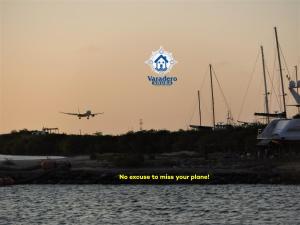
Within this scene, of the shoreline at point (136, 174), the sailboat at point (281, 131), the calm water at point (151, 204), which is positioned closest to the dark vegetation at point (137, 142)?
the sailboat at point (281, 131)

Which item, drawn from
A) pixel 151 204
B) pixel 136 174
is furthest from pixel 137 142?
pixel 151 204

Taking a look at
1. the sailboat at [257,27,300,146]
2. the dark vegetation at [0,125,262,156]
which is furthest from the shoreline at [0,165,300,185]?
the sailboat at [257,27,300,146]

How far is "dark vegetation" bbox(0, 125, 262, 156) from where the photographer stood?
401ft

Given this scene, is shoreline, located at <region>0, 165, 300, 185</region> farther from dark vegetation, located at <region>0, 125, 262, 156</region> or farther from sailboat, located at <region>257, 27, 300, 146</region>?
sailboat, located at <region>257, 27, 300, 146</region>

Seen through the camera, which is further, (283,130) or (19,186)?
(283,130)

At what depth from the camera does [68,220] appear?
5416 centimetres

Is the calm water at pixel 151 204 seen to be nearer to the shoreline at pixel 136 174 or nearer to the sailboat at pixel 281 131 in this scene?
the shoreline at pixel 136 174

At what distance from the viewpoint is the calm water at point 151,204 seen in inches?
2137

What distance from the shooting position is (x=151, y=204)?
64.6 meters

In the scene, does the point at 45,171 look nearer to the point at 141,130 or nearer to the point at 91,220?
the point at 91,220

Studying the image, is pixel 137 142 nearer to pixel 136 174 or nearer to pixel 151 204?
pixel 136 174

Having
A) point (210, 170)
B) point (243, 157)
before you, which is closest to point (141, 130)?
point (243, 157)

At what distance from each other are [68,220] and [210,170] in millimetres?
39402

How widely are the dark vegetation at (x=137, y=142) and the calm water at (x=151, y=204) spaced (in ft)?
85.0
